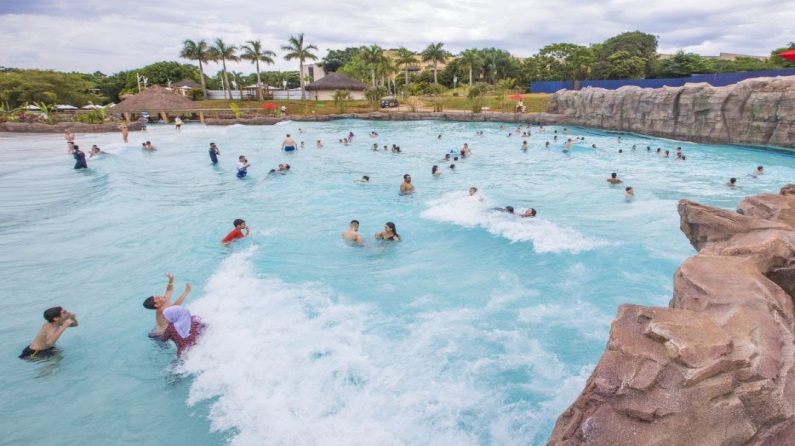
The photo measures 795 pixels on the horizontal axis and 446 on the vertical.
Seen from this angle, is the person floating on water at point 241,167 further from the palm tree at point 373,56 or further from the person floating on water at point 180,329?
the palm tree at point 373,56

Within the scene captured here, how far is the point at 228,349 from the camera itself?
251 inches

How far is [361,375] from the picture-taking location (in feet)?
19.2

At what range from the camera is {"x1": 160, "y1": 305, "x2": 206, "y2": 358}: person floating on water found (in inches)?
230

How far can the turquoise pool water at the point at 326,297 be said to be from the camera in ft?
17.1

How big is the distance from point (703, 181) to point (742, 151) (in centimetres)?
939

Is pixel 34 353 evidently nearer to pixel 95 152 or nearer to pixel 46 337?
pixel 46 337

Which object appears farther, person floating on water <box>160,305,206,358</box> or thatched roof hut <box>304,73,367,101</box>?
thatched roof hut <box>304,73,367,101</box>

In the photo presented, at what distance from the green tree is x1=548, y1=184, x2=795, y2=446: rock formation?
5173cm

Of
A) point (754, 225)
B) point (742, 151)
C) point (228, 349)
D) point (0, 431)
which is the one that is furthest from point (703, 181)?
point (0, 431)

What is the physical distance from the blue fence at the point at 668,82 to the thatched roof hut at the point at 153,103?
39.3 m

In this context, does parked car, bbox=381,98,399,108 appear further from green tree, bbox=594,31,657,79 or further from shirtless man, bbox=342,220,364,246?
shirtless man, bbox=342,220,364,246

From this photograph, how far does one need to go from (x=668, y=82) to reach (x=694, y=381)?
44.0 metres

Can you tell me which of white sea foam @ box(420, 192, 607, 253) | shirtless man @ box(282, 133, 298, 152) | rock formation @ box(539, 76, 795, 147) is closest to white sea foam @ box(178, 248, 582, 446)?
white sea foam @ box(420, 192, 607, 253)

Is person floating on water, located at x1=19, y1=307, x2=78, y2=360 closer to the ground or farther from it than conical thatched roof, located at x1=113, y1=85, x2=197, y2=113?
closer to the ground
